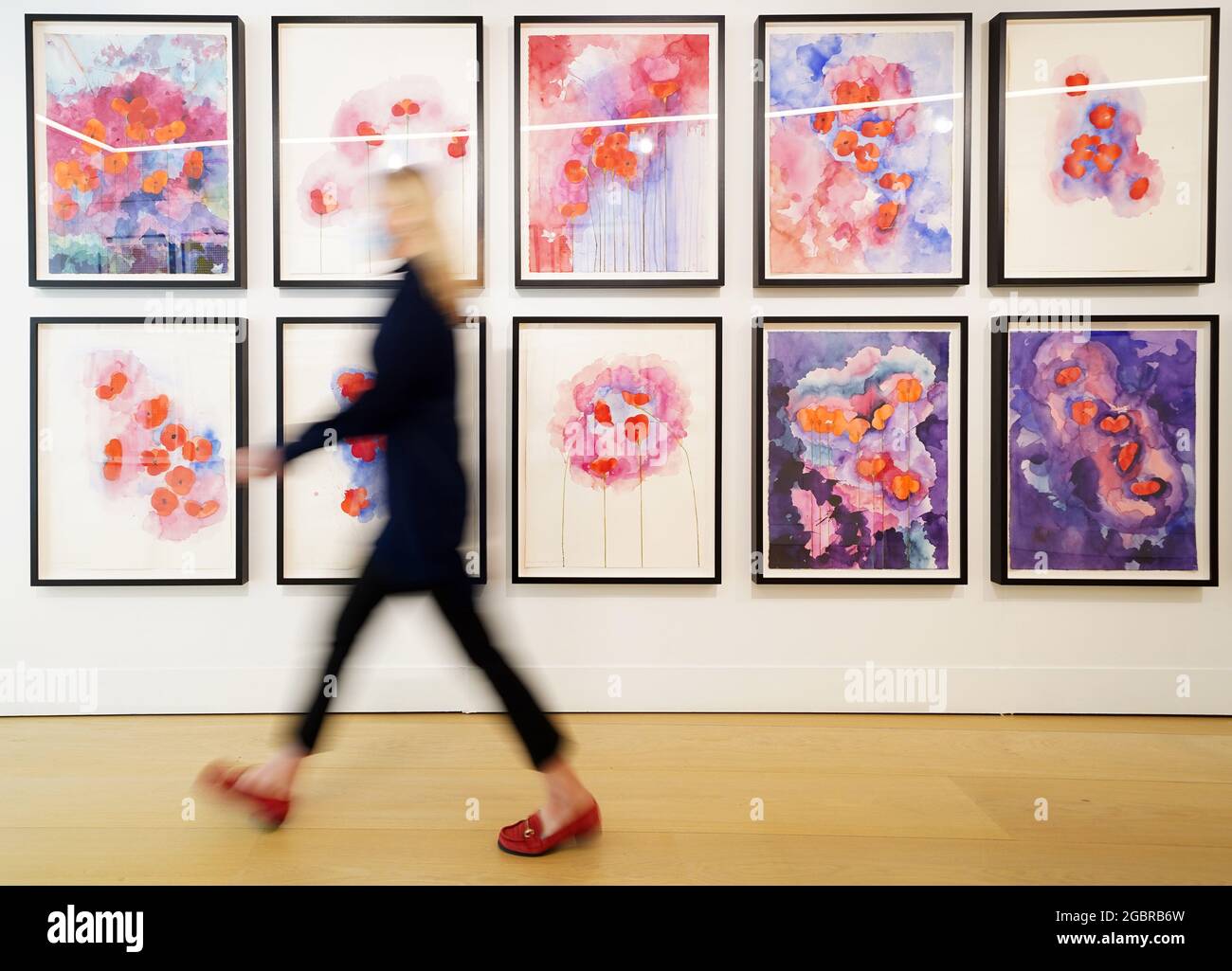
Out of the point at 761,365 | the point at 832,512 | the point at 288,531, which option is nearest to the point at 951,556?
the point at 832,512

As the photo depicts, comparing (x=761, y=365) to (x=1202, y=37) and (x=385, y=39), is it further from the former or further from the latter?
(x=1202, y=37)

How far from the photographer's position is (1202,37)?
251 centimetres

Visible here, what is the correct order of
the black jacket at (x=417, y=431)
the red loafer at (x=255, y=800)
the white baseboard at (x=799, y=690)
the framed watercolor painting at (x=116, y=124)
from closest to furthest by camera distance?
the black jacket at (x=417, y=431)
the red loafer at (x=255, y=800)
the framed watercolor painting at (x=116, y=124)
the white baseboard at (x=799, y=690)

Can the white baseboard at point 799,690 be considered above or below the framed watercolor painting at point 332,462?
below

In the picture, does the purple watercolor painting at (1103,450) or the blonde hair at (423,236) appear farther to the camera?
the purple watercolor painting at (1103,450)

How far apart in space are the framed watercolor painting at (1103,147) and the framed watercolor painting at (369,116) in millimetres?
1880

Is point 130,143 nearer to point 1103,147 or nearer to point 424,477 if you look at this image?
point 424,477

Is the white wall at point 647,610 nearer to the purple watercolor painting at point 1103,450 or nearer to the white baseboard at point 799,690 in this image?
the white baseboard at point 799,690

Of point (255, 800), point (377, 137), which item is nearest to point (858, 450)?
point (377, 137)

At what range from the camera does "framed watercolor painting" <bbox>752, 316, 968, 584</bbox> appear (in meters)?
2.56

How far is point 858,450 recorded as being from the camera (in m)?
2.58

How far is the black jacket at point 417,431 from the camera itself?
→ 5.26ft

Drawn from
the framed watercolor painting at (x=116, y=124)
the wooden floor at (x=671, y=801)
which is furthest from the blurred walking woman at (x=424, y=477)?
the framed watercolor painting at (x=116, y=124)

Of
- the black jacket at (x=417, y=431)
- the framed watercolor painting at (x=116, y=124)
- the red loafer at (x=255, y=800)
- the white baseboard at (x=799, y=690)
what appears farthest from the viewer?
the white baseboard at (x=799, y=690)
